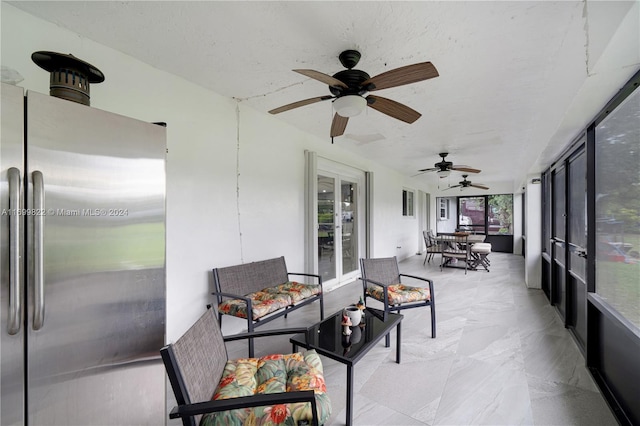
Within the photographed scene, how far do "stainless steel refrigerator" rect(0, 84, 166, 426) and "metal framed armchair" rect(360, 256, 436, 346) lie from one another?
1.89 meters

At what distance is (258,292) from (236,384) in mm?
1635

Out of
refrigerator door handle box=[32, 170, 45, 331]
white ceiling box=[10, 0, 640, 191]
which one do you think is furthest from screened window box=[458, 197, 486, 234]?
refrigerator door handle box=[32, 170, 45, 331]

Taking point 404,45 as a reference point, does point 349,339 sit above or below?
below

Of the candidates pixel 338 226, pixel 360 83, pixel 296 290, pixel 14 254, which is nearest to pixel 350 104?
pixel 360 83

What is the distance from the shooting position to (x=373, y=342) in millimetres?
1956

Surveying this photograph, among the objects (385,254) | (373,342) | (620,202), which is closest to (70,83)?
(373,342)

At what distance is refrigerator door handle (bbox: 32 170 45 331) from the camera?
1108mm

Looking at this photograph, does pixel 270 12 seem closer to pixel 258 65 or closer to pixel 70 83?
pixel 258 65

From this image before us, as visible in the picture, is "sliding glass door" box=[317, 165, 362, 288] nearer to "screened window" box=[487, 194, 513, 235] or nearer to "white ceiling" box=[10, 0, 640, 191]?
"white ceiling" box=[10, 0, 640, 191]

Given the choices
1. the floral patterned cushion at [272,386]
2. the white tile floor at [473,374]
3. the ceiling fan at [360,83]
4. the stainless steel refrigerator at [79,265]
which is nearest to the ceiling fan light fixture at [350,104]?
the ceiling fan at [360,83]

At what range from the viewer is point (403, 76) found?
68.4 inches

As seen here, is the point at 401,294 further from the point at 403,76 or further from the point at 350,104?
the point at 403,76

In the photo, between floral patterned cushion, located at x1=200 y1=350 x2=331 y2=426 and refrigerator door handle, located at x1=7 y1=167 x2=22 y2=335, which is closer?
refrigerator door handle, located at x1=7 y1=167 x2=22 y2=335

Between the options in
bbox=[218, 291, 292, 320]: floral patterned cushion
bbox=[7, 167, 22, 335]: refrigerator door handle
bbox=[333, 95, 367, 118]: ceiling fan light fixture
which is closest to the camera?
bbox=[7, 167, 22, 335]: refrigerator door handle
